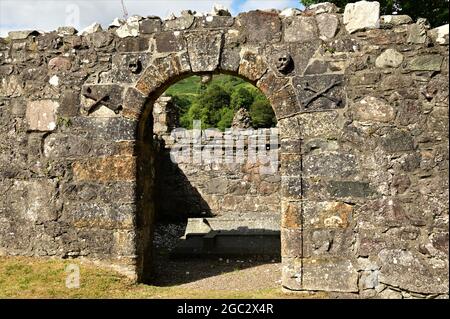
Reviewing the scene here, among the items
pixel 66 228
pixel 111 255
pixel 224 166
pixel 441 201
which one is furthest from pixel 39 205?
pixel 224 166

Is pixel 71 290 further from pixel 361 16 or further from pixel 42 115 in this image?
pixel 361 16

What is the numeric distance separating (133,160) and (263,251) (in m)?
3.52

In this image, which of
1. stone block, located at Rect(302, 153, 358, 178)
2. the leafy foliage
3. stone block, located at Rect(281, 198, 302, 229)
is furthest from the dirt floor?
the leafy foliage

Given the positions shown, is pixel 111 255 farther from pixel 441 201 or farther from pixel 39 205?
pixel 441 201

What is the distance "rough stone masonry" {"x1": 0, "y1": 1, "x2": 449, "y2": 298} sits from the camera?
523 centimetres

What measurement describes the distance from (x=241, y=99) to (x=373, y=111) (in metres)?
30.9

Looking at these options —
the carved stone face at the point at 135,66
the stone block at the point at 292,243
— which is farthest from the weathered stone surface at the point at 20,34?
the stone block at the point at 292,243

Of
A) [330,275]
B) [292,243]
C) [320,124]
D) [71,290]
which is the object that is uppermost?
[320,124]

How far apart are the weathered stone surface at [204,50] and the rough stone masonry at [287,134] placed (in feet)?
0.04

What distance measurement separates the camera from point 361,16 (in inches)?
214

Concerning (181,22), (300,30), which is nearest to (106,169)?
(181,22)

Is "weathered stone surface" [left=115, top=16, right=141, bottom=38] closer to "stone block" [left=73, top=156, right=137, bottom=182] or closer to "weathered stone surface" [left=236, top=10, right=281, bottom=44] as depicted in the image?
"weathered stone surface" [left=236, top=10, right=281, bottom=44]

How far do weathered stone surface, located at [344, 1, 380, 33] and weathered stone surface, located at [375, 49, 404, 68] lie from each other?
33cm

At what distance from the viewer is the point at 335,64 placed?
5508mm
